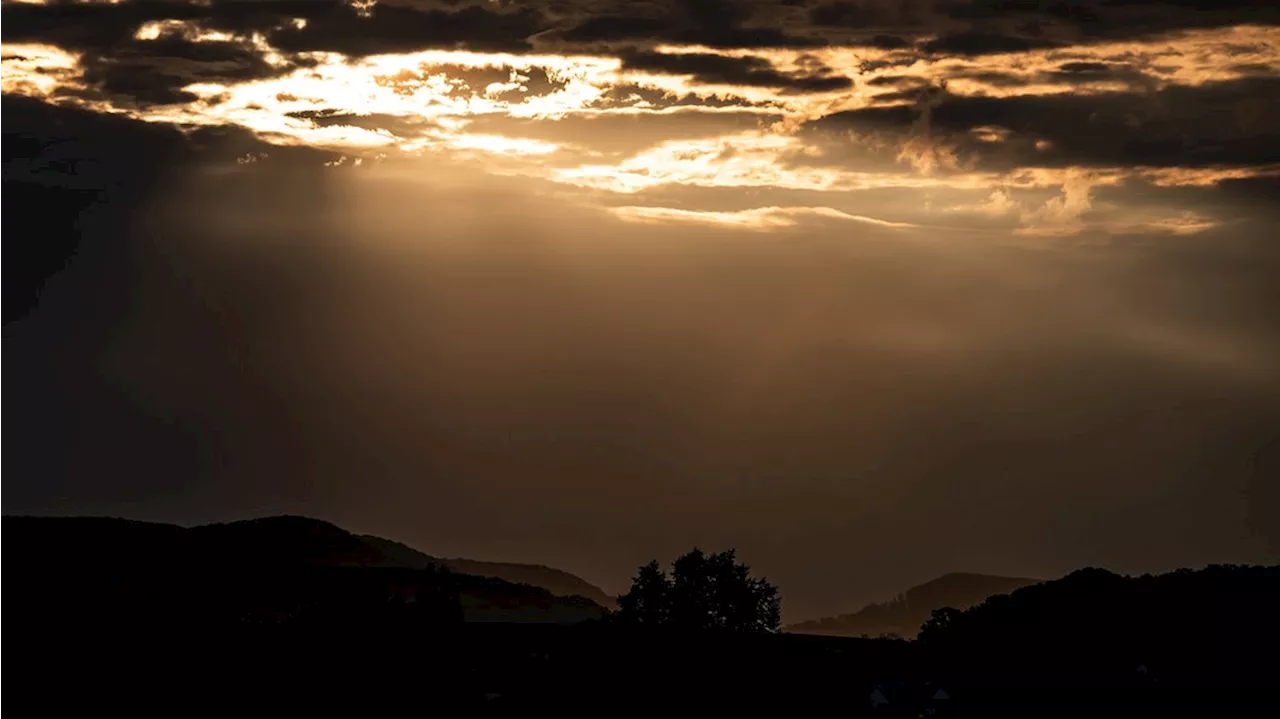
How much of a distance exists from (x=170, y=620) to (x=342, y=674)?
2392 centimetres

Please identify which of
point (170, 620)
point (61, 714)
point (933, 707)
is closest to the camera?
point (61, 714)

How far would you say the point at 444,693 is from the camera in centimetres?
14725

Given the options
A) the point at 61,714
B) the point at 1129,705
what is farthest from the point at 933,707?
the point at 61,714

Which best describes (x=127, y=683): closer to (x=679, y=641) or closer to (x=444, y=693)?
(x=444, y=693)

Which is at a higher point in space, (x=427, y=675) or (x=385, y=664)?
(x=385, y=664)

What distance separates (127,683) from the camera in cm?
14462

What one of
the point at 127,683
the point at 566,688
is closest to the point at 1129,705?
the point at 566,688

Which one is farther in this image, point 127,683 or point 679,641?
point 679,641

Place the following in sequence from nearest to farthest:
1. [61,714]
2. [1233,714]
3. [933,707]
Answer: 1. [61,714]
2. [933,707]
3. [1233,714]

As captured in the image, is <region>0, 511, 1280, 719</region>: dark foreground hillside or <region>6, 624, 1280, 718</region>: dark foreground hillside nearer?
<region>6, 624, 1280, 718</region>: dark foreground hillside

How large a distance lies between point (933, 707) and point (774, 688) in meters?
29.7

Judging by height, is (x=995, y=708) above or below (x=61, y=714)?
above

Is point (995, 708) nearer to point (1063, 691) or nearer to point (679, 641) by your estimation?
point (1063, 691)

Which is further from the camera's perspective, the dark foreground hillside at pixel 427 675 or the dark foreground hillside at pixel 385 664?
the dark foreground hillside at pixel 385 664
